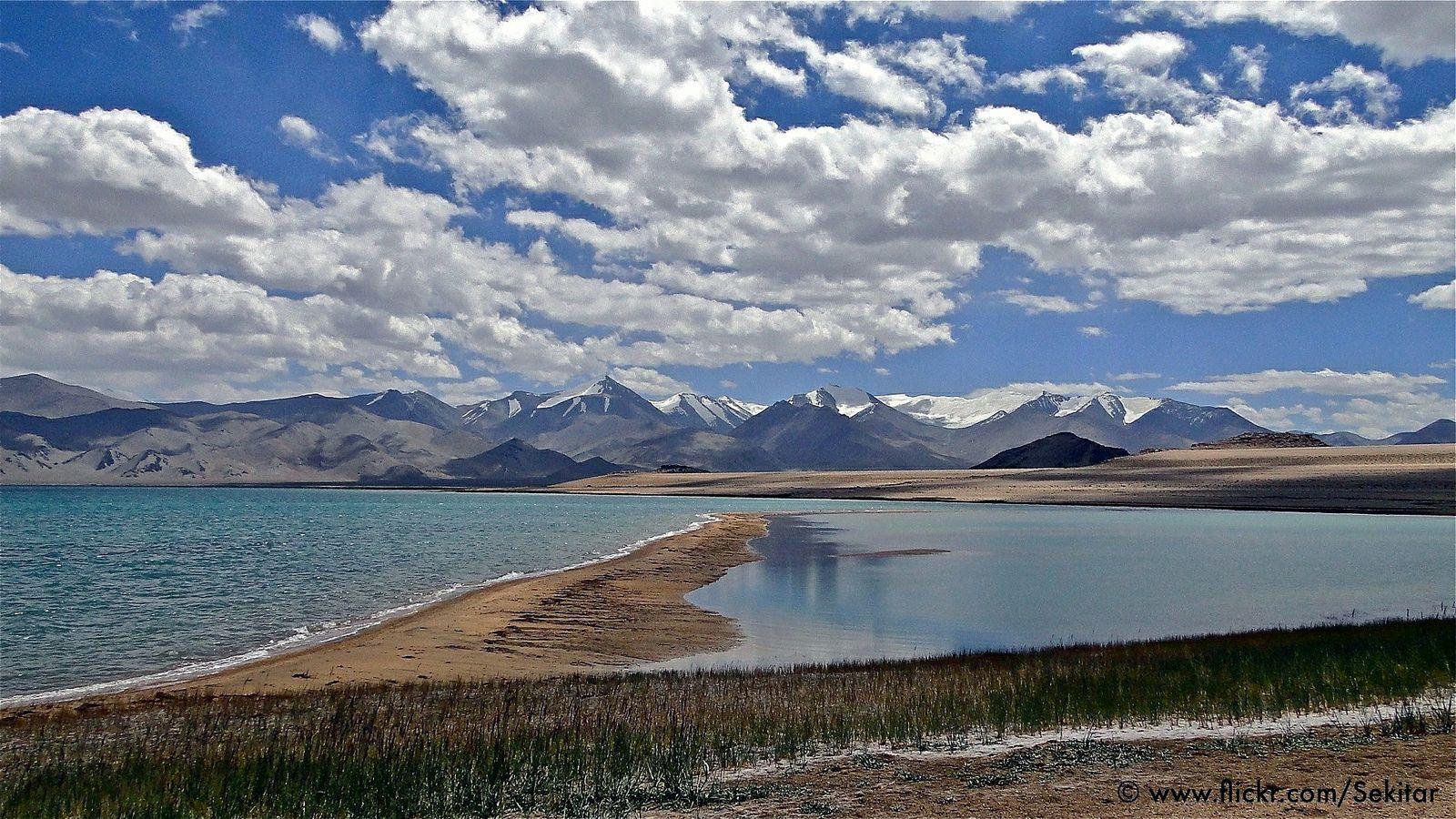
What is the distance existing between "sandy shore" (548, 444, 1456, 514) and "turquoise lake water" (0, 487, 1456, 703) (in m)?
35.9

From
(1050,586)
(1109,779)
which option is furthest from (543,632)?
(1050,586)

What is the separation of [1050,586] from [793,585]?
10.2m

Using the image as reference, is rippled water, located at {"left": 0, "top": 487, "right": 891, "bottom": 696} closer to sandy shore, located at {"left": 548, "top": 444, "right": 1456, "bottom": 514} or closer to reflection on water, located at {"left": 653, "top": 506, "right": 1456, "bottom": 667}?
reflection on water, located at {"left": 653, "top": 506, "right": 1456, "bottom": 667}

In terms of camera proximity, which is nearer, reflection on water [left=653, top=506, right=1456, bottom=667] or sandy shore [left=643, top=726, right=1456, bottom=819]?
sandy shore [left=643, top=726, right=1456, bottom=819]

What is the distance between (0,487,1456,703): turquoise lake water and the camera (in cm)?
2408

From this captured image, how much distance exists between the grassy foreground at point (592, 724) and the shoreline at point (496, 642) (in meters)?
2.35

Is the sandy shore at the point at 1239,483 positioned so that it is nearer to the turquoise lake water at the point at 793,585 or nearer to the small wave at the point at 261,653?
the turquoise lake water at the point at 793,585

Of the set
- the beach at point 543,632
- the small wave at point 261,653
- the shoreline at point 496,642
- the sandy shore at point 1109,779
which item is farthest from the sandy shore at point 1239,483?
the sandy shore at point 1109,779

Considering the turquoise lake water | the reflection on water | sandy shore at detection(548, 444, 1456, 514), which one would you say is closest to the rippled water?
the turquoise lake water

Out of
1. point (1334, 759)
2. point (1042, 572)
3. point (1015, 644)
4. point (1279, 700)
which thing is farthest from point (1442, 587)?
point (1334, 759)

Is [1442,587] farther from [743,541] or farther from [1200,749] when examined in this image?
[743,541]

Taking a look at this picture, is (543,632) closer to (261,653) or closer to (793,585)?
(261,653)

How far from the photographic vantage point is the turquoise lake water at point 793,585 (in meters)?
24.1

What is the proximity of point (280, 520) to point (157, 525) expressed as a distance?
1288 centimetres
